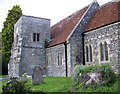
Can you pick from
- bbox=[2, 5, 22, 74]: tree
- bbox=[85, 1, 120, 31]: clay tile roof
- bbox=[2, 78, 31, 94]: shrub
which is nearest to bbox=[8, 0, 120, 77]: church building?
bbox=[85, 1, 120, 31]: clay tile roof

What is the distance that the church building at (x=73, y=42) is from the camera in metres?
17.9

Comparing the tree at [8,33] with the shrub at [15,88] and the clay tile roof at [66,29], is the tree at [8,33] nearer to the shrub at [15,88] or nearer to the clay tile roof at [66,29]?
the clay tile roof at [66,29]

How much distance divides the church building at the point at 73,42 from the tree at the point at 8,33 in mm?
9554

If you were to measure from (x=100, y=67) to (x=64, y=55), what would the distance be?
929 cm

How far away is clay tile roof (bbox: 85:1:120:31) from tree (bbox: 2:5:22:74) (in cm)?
2153

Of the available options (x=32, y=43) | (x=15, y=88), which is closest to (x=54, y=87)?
(x=15, y=88)

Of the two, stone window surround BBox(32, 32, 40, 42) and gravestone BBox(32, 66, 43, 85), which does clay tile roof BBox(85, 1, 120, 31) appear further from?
stone window surround BBox(32, 32, 40, 42)

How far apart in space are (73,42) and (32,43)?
687 centimetres

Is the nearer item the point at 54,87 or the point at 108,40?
the point at 54,87

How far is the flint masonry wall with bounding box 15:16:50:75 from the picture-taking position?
25597 millimetres

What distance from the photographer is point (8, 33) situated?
40.2m

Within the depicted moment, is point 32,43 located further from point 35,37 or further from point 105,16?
point 105,16

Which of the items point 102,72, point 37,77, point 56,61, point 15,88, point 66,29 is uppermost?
point 66,29

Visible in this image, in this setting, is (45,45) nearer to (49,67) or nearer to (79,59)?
(49,67)
